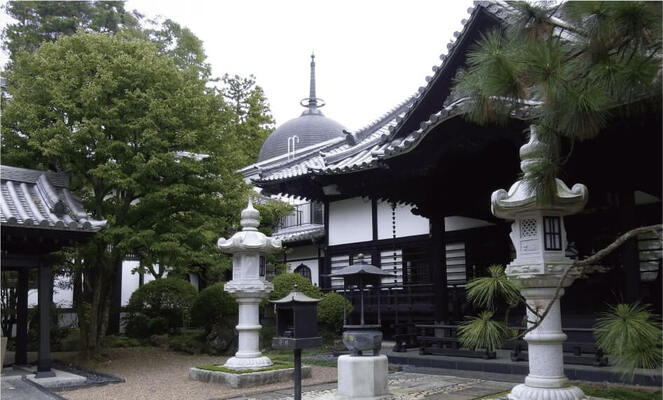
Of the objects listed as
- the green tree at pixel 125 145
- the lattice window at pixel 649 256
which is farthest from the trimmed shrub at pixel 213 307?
the lattice window at pixel 649 256

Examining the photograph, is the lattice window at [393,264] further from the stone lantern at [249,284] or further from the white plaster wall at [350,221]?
the stone lantern at [249,284]

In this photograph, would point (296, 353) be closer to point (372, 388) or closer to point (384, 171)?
point (372, 388)

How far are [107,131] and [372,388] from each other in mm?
8592

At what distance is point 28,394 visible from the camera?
8648 millimetres

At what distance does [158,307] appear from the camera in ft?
59.6

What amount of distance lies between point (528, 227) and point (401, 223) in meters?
9.35

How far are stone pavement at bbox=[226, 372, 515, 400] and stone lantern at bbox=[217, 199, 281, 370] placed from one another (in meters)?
1.70

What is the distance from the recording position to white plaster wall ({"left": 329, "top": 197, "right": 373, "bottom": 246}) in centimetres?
1662

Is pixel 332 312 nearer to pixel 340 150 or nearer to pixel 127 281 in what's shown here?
pixel 340 150

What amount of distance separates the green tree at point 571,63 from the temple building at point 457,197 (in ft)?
1.40

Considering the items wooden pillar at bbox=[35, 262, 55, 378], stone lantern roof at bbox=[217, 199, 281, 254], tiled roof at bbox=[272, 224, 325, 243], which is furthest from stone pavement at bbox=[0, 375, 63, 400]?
tiled roof at bbox=[272, 224, 325, 243]

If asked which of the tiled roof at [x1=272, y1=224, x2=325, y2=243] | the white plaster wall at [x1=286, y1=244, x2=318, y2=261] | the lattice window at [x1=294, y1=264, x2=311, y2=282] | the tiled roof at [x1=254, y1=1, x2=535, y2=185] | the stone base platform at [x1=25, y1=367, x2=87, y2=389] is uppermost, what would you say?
the tiled roof at [x1=254, y1=1, x2=535, y2=185]

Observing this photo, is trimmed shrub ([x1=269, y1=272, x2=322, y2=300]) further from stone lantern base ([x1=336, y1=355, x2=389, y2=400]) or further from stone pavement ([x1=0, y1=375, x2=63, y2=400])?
stone lantern base ([x1=336, y1=355, x2=389, y2=400])

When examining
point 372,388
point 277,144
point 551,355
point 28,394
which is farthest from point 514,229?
point 277,144
